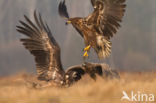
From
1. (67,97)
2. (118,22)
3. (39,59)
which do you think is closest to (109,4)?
(118,22)

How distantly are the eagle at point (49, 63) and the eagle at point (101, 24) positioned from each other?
0.86ft

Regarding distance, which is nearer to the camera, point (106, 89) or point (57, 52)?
point (106, 89)

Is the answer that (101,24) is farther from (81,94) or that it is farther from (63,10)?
(81,94)

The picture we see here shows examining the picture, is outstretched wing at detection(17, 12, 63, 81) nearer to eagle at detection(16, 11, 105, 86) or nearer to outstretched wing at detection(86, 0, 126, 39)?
eagle at detection(16, 11, 105, 86)

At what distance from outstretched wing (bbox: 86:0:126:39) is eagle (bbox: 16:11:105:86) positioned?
0.55 meters

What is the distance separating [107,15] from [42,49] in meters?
1.08

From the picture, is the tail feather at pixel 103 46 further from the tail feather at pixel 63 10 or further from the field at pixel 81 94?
the tail feather at pixel 63 10

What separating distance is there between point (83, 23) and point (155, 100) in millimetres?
1529

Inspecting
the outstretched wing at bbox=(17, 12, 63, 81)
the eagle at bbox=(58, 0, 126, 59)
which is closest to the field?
the eagle at bbox=(58, 0, 126, 59)

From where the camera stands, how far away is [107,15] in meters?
3.91

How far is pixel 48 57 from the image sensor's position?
421 cm

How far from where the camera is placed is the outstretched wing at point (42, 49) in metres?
4.18

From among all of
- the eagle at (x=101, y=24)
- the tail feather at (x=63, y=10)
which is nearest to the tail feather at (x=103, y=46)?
the eagle at (x=101, y=24)

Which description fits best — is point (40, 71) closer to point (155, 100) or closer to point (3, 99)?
point (3, 99)
